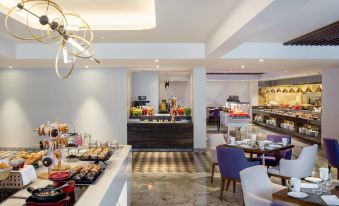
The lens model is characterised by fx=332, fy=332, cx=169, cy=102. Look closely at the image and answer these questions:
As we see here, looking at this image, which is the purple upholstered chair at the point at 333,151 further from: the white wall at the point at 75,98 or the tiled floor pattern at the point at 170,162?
the white wall at the point at 75,98

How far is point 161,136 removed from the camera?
393 inches

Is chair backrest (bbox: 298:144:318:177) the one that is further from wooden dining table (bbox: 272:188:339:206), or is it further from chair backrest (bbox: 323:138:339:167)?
wooden dining table (bbox: 272:188:339:206)

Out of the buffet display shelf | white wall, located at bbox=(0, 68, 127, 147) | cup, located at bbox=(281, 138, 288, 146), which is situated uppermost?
white wall, located at bbox=(0, 68, 127, 147)

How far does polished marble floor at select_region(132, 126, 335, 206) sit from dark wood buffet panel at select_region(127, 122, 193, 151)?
529 mm

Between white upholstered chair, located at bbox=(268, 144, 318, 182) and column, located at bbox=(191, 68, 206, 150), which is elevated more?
column, located at bbox=(191, 68, 206, 150)

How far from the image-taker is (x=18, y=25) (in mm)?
5586

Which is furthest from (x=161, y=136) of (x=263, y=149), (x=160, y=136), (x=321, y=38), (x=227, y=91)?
(x=227, y=91)

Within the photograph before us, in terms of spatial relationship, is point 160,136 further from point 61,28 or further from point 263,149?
point 61,28

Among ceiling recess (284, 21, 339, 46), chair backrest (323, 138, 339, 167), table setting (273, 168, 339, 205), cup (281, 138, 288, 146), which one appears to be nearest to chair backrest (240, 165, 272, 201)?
table setting (273, 168, 339, 205)

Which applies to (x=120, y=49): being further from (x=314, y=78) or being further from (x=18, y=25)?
(x=314, y=78)

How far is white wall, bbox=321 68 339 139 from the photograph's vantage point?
33.2ft

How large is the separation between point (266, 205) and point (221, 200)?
2070 mm

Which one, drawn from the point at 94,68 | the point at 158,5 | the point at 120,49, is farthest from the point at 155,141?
the point at 158,5

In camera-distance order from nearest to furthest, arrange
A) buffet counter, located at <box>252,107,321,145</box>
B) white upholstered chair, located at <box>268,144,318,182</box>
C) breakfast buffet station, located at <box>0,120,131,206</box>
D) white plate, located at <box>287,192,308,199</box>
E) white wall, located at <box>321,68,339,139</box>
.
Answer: breakfast buffet station, located at <box>0,120,131,206</box> < white plate, located at <box>287,192,308,199</box> < white upholstered chair, located at <box>268,144,318,182</box> < white wall, located at <box>321,68,339,139</box> < buffet counter, located at <box>252,107,321,145</box>
